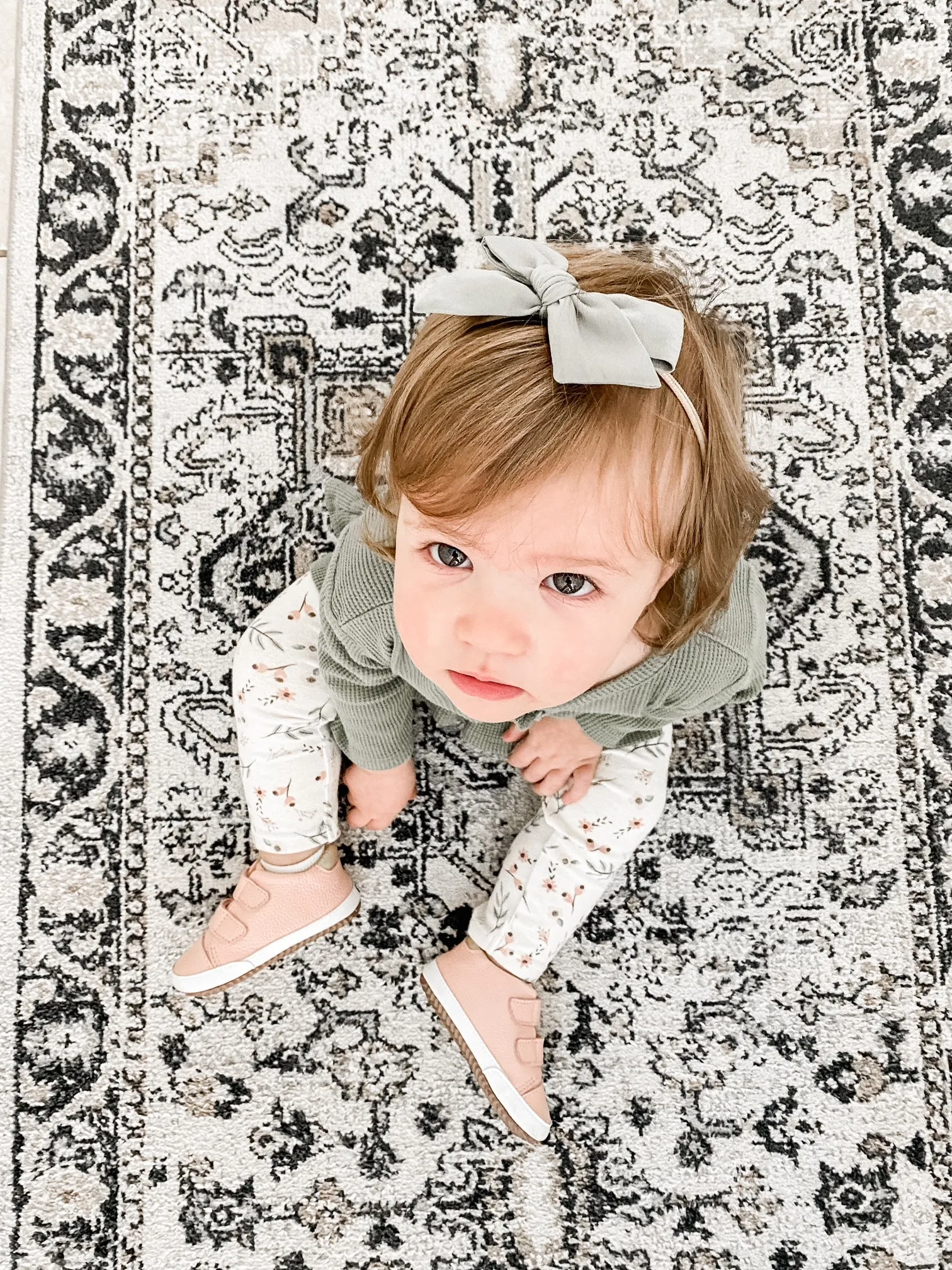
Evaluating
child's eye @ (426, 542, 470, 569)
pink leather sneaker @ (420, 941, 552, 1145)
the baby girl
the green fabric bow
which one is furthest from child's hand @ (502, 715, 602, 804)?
the green fabric bow

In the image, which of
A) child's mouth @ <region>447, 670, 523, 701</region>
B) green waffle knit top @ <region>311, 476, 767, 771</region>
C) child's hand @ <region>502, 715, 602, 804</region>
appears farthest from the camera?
child's hand @ <region>502, 715, 602, 804</region>

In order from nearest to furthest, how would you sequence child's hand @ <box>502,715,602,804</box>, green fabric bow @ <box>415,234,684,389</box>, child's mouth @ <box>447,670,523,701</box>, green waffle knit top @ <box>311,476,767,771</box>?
green fabric bow @ <box>415,234,684,389</box> → child's mouth @ <box>447,670,523,701</box> → green waffle knit top @ <box>311,476,767,771</box> → child's hand @ <box>502,715,602,804</box>

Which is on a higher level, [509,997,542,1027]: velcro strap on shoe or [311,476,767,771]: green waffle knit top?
[311,476,767,771]: green waffle knit top

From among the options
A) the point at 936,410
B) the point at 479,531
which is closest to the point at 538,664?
the point at 479,531

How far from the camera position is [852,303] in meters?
1.03

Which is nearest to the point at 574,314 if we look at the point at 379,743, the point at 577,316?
the point at 577,316

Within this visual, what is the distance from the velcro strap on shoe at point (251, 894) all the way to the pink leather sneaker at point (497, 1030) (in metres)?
0.16

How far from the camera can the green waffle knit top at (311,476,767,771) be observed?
30.8 inches

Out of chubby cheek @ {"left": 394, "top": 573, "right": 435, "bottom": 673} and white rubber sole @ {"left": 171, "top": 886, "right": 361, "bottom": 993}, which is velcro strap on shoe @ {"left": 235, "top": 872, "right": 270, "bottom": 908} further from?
chubby cheek @ {"left": 394, "top": 573, "right": 435, "bottom": 673}

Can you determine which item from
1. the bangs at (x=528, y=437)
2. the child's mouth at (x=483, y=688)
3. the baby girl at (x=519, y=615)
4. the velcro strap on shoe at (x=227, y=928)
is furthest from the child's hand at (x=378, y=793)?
the bangs at (x=528, y=437)

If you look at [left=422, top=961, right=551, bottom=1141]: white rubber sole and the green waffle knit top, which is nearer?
the green waffle knit top

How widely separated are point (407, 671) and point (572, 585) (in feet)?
0.71

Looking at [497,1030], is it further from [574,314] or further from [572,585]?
[574,314]

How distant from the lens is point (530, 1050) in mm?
916
